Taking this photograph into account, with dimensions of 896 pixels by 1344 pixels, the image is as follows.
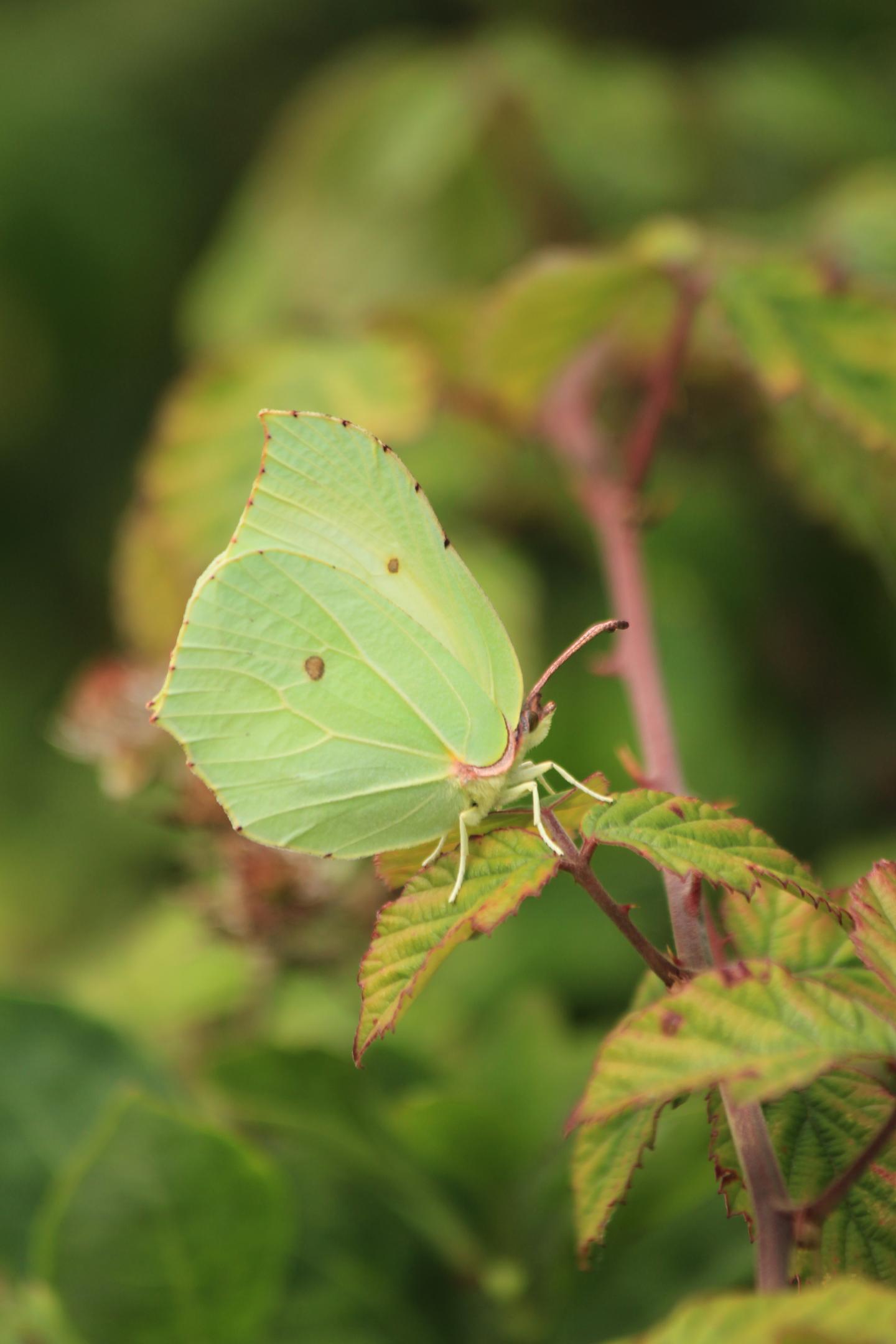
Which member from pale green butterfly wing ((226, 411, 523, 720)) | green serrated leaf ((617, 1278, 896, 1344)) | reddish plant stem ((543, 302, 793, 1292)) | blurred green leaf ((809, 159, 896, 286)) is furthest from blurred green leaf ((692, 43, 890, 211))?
green serrated leaf ((617, 1278, 896, 1344))

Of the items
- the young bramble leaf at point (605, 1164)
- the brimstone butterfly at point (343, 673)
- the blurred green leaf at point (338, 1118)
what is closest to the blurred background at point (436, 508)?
the blurred green leaf at point (338, 1118)

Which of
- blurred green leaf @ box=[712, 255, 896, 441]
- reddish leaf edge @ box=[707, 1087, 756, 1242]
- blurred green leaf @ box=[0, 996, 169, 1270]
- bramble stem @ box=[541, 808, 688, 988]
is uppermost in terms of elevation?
blurred green leaf @ box=[712, 255, 896, 441]

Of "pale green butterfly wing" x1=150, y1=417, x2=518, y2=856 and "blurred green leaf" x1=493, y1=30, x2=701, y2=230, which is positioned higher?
"blurred green leaf" x1=493, y1=30, x2=701, y2=230

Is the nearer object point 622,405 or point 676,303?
point 676,303

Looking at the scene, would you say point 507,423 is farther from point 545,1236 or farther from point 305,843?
point 545,1236

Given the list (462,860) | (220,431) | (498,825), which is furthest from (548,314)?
(462,860)

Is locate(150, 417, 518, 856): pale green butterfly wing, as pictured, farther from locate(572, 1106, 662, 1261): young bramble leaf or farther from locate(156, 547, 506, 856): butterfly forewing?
locate(572, 1106, 662, 1261): young bramble leaf

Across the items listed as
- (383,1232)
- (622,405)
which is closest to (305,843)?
(383,1232)
